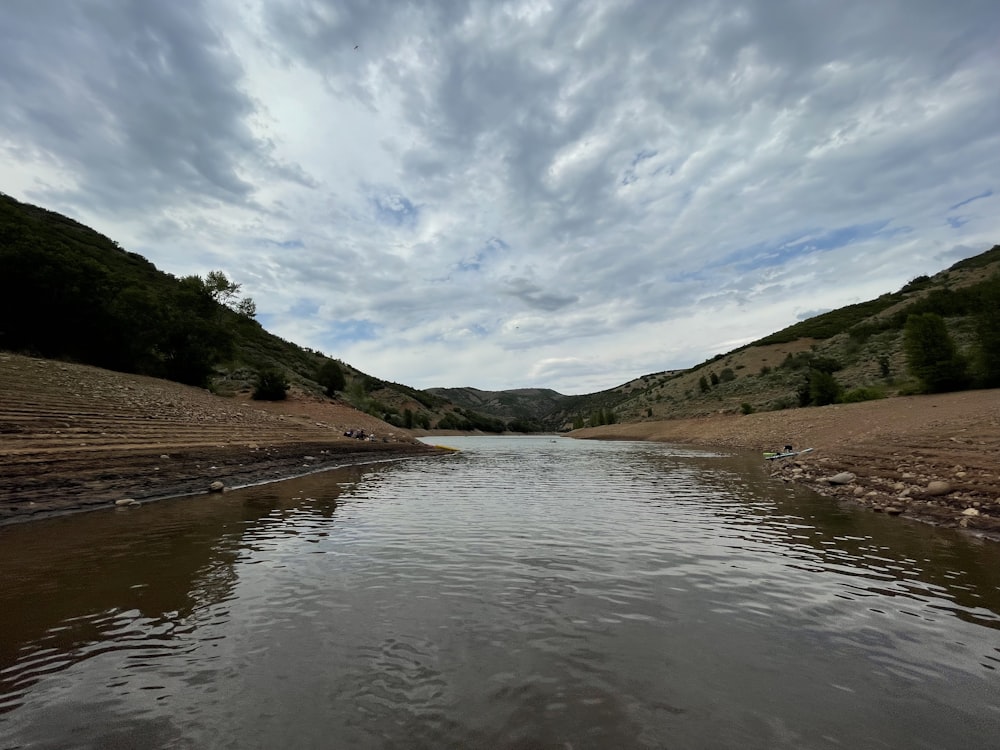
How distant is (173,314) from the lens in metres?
44.1

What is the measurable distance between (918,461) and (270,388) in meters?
51.8

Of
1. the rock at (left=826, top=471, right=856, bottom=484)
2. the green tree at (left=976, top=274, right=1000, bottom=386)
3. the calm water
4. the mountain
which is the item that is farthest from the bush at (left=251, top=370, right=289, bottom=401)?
the green tree at (left=976, top=274, right=1000, bottom=386)

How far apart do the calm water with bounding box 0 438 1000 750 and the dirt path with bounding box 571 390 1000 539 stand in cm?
232

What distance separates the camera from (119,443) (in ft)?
64.2

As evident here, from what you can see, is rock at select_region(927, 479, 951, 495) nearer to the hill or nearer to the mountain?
the mountain

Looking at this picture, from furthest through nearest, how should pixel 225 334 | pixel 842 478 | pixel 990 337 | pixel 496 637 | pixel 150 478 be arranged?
pixel 225 334, pixel 990 337, pixel 842 478, pixel 150 478, pixel 496 637

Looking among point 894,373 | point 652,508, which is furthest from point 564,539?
point 894,373

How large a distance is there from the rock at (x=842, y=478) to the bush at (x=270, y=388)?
4866cm

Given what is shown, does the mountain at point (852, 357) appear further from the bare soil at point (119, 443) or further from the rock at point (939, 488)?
the bare soil at point (119, 443)

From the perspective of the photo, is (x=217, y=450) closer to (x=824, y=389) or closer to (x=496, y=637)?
(x=496, y=637)

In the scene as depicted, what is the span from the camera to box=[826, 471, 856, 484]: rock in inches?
752

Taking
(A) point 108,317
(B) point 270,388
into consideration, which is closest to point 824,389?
(B) point 270,388

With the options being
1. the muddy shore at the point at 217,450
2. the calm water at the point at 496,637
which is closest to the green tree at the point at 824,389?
the muddy shore at the point at 217,450

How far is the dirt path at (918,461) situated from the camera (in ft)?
44.1
